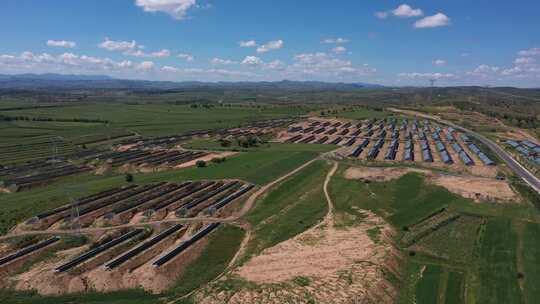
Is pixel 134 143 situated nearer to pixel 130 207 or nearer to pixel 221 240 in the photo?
pixel 130 207

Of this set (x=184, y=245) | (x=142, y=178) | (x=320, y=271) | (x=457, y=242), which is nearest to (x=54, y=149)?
(x=142, y=178)

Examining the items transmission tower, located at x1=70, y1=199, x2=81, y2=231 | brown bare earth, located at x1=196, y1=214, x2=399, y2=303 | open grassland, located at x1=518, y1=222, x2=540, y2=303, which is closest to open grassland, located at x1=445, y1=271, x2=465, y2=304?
brown bare earth, located at x1=196, y1=214, x2=399, y2=303

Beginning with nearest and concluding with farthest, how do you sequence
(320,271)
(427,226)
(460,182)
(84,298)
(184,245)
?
(84,298) → (320,271) → (184,245) → (427,226) → (460,182)

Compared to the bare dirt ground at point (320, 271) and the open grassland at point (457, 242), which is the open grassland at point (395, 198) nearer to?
the open grassland at point (457, 242)

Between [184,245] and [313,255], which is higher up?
[313,255]

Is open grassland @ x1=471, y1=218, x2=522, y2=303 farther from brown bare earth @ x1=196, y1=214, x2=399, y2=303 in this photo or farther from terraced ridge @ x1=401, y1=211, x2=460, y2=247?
brown bare earth @ x1=196, y1=214, x2=399, y2=303

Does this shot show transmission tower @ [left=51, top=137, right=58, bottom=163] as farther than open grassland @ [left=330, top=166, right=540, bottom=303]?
Yes

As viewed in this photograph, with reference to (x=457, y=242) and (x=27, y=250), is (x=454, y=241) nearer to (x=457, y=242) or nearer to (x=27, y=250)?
(x=457, y=242)
